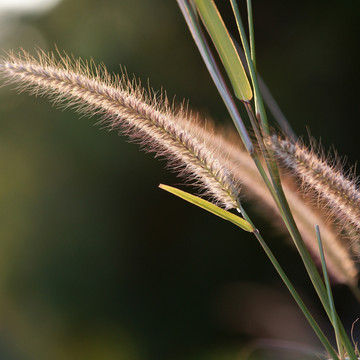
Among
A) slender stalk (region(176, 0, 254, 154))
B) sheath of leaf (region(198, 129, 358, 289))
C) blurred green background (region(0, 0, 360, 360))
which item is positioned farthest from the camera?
blurred green background (region(0, 0, 360, 360))

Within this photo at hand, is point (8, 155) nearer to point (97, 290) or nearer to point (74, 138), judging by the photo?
point (74, 138)

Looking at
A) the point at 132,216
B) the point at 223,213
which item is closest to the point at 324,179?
the point at 223,213

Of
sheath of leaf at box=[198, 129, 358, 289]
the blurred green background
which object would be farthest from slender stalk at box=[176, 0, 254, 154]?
the blurred green background

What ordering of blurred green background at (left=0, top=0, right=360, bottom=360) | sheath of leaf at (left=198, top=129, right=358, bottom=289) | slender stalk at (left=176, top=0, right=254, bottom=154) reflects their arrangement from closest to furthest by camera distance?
1. slender stalk at (left=176, top=0, right=254, bottom=154)
2. sheath of leaf at (left=198, top=129, right=358, bottom=289)
3. blurred green background at (left=0, top=0, right=360, bottom=360)

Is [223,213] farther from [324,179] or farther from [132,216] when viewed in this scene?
[132,216]

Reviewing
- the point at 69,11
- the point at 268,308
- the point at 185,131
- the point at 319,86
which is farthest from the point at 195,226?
the point at 185,131

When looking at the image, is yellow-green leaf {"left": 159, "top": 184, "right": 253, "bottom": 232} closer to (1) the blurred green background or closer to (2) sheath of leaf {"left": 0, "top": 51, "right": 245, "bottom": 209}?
(2) sheath of leaf {"left": 0, "top": 51, "right": 245, "bottom": 209}
